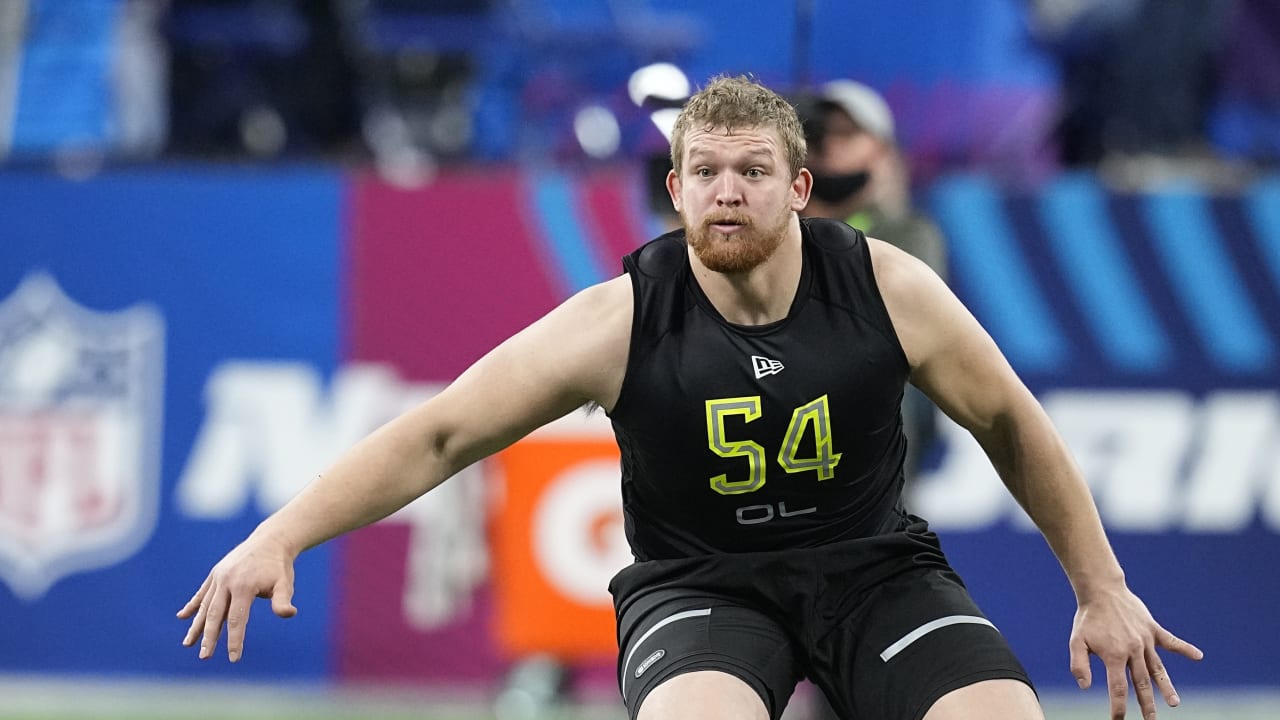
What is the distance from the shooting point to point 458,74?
37.0ft

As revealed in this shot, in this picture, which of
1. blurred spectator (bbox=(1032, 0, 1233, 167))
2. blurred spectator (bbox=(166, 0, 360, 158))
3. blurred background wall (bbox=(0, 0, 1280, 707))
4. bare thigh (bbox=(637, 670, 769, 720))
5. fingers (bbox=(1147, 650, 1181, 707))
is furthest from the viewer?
blurred spectator (bbox=(166, 0, 360, 158))

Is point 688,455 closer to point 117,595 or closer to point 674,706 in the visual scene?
point 674,706

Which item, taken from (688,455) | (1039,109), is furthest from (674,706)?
(1039,109)

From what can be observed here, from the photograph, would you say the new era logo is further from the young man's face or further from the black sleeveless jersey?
the young man's face

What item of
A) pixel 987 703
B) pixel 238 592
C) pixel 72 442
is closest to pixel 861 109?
pixel 987 703

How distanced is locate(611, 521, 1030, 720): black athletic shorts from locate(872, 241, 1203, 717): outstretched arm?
251mm

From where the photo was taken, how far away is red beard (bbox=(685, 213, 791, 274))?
415 cm

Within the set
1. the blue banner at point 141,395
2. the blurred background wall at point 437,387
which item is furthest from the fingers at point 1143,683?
the blue banner at point 141,395

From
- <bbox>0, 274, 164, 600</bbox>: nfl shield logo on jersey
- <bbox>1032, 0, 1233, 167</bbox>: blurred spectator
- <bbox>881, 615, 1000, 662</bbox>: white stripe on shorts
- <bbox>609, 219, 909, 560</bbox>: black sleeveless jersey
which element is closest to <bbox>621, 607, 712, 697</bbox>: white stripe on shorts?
<bbox>609, 219, 909, 560</bbox>: black sleeveless jersey

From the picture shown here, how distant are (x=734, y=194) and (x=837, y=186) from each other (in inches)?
77.3

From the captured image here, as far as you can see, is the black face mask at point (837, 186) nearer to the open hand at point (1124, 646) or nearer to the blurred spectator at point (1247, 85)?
the open hand at point (1124, 646)

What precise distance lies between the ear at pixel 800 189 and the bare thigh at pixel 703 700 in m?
1.05

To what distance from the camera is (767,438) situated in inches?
169

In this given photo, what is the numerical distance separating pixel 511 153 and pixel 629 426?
662 centimetres
